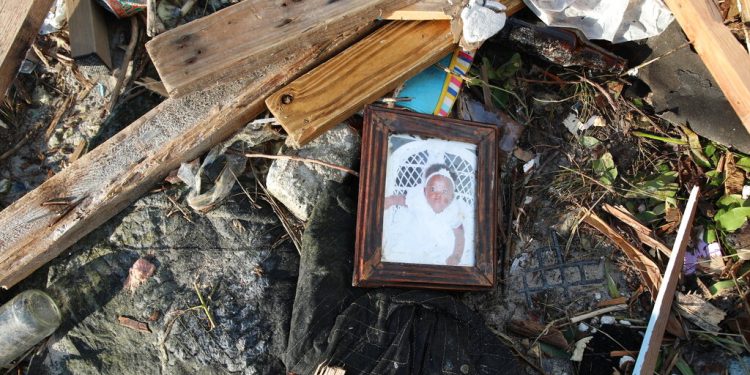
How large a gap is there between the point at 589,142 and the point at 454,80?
76cm

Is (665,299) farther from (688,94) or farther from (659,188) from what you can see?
(688,94)

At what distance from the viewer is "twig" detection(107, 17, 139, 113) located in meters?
2.65

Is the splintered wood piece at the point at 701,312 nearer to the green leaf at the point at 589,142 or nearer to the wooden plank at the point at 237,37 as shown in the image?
the green leaf at the point at 589,142

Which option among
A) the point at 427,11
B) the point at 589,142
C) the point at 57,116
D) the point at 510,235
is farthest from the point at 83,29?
the point at 589,142

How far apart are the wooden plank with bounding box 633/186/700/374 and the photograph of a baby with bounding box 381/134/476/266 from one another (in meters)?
0.85

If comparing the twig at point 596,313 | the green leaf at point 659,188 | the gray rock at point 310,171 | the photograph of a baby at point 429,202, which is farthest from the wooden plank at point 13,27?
the green leaf at point 659,188

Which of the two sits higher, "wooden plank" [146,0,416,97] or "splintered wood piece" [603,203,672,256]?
"wooden plank" [146,0,416,97]

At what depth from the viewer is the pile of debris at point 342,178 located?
2.37m

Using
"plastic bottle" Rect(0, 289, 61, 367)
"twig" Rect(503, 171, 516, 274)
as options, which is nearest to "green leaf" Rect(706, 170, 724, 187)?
"twig" Rect(503, 171, 516, 274)

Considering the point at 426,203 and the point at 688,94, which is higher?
the point at 688,94

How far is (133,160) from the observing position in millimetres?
2412

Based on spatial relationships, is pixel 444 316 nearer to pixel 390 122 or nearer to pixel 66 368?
pixel 390 122

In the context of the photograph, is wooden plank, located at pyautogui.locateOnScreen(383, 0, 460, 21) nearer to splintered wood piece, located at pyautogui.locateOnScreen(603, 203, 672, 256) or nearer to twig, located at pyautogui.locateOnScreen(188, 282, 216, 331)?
splintered wood piece, located at pyautogui.locateOnScreen(603, 203, 672, 256)

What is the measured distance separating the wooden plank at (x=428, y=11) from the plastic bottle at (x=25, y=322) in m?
1.86
